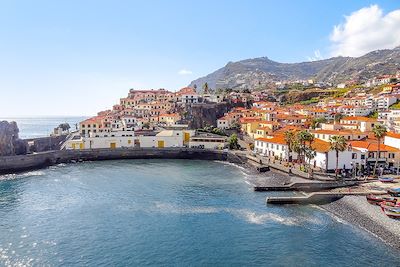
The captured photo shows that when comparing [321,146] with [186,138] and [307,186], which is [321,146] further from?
[186,138]

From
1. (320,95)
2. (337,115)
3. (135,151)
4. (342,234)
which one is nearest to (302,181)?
(342,234)

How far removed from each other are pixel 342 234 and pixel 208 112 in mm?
107195

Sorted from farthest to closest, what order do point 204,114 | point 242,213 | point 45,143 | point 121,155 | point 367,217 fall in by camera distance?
point 204,114 < point 45,143 < point 121,155 < point 242,213 < point 367,217

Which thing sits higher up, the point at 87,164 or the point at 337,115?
the point at 337,115

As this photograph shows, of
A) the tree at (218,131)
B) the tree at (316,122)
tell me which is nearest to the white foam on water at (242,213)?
the tree at (218,131)

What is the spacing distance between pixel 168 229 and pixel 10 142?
6801 centimetres

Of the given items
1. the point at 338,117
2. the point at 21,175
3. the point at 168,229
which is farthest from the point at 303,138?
the point at 338,117

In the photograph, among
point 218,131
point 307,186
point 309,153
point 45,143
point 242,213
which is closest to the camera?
point 242,213

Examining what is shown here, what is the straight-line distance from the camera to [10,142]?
91812mm

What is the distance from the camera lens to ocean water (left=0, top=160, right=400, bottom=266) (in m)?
35.2

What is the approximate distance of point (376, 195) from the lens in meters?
53.9

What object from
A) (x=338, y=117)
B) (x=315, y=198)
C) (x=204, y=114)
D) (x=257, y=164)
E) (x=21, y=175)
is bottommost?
(x=315, y=198)

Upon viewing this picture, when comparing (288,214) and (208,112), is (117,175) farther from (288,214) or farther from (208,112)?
(208,112)

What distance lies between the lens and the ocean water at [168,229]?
116 feet
